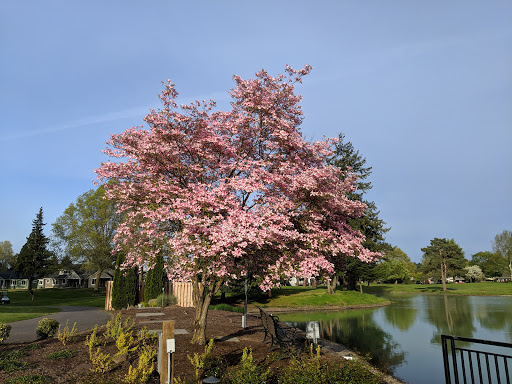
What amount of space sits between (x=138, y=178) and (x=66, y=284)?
86106 mm

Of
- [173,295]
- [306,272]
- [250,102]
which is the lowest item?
[173,295]

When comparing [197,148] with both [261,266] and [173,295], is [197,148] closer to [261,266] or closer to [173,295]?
[261,266]

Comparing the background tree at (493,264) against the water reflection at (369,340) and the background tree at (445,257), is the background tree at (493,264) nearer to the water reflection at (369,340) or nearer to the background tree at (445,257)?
the background tree at (445,257)

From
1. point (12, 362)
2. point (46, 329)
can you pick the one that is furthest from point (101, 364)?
point (46, 329)

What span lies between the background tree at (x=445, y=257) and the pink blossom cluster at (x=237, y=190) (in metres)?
62.8

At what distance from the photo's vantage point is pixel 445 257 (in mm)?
64500

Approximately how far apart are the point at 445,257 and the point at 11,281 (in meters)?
89.7

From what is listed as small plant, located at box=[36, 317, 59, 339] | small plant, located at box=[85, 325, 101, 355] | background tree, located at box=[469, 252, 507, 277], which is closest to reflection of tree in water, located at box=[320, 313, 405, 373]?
small plant, located at box=[85, 325, 101, 355]

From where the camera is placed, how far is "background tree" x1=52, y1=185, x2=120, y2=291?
4106 centimetres

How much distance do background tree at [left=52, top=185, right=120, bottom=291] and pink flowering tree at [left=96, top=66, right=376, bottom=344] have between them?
3415 centimetres

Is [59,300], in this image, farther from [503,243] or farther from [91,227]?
[503,243]

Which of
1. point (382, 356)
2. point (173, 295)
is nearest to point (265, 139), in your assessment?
point (382, 356)

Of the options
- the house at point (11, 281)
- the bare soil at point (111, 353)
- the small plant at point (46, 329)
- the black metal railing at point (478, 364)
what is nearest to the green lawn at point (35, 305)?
the small plant at point (46, 329)

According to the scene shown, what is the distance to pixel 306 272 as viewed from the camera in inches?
324
